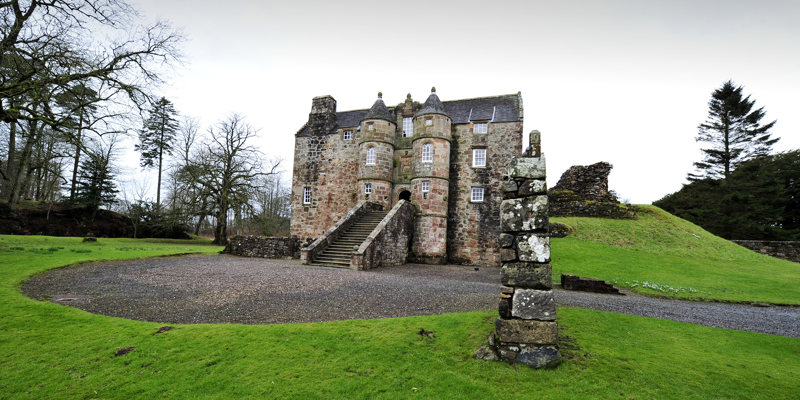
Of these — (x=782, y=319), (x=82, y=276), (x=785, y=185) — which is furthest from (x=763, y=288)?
(x=785, y=185)

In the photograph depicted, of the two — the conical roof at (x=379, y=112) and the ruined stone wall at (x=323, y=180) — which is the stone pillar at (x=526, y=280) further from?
the ruined stone wall at (x=323, y=180)

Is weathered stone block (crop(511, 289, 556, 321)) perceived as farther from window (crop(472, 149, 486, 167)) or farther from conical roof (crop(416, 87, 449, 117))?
window (crop(472, 149, 486, 167))

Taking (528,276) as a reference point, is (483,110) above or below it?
above

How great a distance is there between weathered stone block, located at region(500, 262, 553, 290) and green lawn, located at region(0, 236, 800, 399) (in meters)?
1.20

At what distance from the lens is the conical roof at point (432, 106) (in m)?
23.0

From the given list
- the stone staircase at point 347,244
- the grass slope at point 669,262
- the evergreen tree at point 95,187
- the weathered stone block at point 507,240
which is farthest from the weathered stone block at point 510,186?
the evergreen tree at point 95,187

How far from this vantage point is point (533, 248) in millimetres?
5273

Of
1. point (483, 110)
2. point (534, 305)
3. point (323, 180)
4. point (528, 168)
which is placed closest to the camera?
point (534, 305)

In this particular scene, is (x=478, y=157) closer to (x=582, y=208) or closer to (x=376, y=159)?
(x=376, y=159)

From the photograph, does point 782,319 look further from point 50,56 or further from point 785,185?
point 785,185

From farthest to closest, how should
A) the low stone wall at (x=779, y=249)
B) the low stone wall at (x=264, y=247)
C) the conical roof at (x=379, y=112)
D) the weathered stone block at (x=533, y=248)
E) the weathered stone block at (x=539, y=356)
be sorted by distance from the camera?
the conical roof at (x=379, y=112), the low stone wall at (x=779, y=249), the low stone wall at (x=264, y=247), the weathered stone block at (x=533, y=248), the weathered stone block at (x=539, y=356)

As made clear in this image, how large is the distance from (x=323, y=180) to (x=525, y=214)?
76.0ft

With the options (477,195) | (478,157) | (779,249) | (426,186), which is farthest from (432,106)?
(779,249)

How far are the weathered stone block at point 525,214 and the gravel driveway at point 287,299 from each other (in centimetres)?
349
